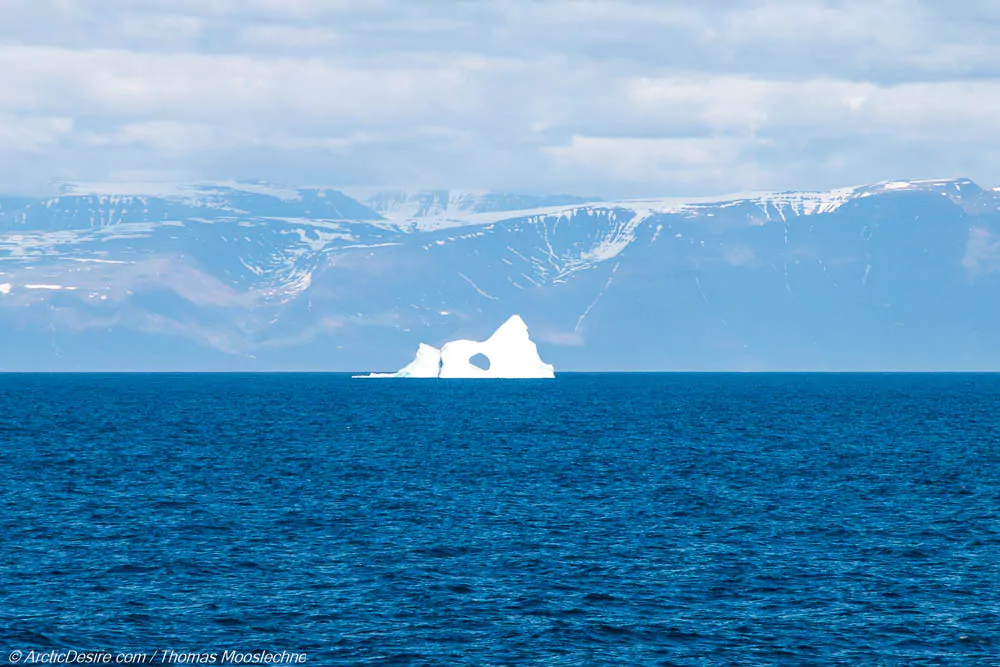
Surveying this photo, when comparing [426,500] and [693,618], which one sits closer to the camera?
[693,618]

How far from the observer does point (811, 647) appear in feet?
154

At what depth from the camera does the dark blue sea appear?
47.6 metres

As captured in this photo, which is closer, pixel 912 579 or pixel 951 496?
pixel 912 579

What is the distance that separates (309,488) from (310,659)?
140ft

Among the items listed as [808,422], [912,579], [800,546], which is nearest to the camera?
[912,579]

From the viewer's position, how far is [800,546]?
6500cm

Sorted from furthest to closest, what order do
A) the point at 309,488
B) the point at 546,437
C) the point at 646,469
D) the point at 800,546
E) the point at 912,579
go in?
the point at 546,437, the point at 646,469, the point at 309,488, the point at 800,546, the point at 912,579

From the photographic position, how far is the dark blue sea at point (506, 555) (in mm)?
47625

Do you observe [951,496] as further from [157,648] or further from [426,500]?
[157,648]

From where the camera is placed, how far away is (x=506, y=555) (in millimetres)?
62438

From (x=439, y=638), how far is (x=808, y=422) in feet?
411

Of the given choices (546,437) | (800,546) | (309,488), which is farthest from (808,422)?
(800,546)

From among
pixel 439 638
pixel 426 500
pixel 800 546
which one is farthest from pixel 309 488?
pixel 439 638

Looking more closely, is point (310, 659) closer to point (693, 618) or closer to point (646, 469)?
point (693, 618)
